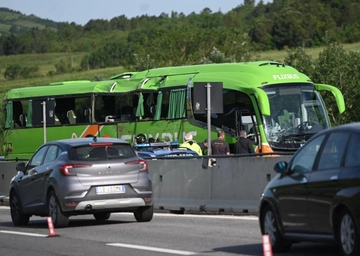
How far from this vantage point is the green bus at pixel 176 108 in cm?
3156

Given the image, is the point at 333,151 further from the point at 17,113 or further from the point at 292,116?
the point at 17,113

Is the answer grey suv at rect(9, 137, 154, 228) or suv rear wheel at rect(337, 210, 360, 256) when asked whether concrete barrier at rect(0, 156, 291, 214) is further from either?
suv rear wheel at rect(337, 210, 360, 256)

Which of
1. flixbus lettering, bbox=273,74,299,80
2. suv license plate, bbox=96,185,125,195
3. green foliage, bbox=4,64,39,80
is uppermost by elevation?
flixbus lettering, bbox=273,74,299,80

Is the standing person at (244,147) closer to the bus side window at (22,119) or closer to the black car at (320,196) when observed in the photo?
the black car at (320,196)

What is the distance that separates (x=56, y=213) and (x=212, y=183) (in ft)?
15.2

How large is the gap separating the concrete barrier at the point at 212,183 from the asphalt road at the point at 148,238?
74 centimetres

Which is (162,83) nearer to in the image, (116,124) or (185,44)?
(116,124)

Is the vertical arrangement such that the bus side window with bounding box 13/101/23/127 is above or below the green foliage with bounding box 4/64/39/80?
above

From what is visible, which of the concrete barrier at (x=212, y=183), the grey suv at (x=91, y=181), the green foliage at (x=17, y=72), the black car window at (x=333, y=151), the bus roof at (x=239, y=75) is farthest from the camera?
the green foliage at (x=17, y=72)

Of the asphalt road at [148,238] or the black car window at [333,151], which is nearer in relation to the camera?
the black car window at [333,151]

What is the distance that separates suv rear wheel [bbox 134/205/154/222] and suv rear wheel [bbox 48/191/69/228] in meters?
1.43

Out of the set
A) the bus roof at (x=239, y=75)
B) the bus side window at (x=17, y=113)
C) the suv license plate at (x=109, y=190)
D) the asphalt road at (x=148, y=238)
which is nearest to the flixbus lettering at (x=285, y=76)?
the bus roof at (x=239, y=75)

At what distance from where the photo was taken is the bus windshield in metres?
31.3

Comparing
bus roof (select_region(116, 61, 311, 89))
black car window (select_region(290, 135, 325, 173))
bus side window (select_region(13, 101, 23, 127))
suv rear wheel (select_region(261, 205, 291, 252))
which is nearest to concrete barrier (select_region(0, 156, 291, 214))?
suv rear wheel (select_region(261, 205, 291, 252))
